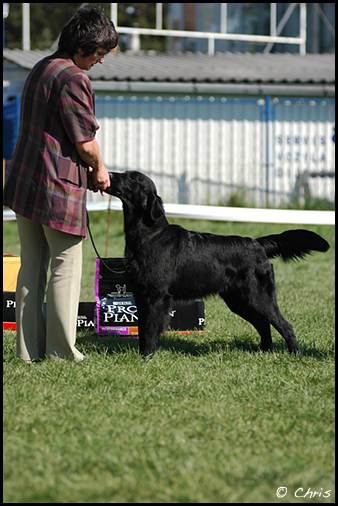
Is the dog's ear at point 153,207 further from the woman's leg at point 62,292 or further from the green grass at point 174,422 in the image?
the green grass at point 174,422

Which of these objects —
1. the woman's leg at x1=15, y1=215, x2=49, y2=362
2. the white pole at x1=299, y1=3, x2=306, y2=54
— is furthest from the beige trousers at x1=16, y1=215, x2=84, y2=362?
the white pole at x1=299, y1=3, x2=306, y2=54

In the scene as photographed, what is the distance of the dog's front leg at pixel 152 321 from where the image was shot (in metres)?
5.36

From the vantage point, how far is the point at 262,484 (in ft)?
10.3

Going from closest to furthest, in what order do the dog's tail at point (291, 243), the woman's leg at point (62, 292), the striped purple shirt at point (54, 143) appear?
1. the striped purple shirt at point (54, 143)
2. the woman's leg at point (62, 292)
3. the dog's tail at point (291, 243)

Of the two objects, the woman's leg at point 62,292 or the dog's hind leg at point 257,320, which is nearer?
the woman's leg at point 62,292

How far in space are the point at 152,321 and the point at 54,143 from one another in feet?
3.99

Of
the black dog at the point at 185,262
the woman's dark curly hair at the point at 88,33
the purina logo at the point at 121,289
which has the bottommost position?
the purina logo at the point at 121,289

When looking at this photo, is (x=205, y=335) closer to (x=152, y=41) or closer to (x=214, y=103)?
(x=214, y=103)

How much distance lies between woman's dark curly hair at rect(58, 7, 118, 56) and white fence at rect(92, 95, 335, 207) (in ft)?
34.4

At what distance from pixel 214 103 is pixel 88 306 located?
9948 mm

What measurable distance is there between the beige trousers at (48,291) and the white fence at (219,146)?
10.3 metres

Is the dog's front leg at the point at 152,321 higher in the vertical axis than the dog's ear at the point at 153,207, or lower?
lower

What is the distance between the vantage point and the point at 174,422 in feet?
12.9

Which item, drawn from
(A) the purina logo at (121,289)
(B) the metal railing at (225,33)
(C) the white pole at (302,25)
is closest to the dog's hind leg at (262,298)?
(A) the purina logo at (121,289)
